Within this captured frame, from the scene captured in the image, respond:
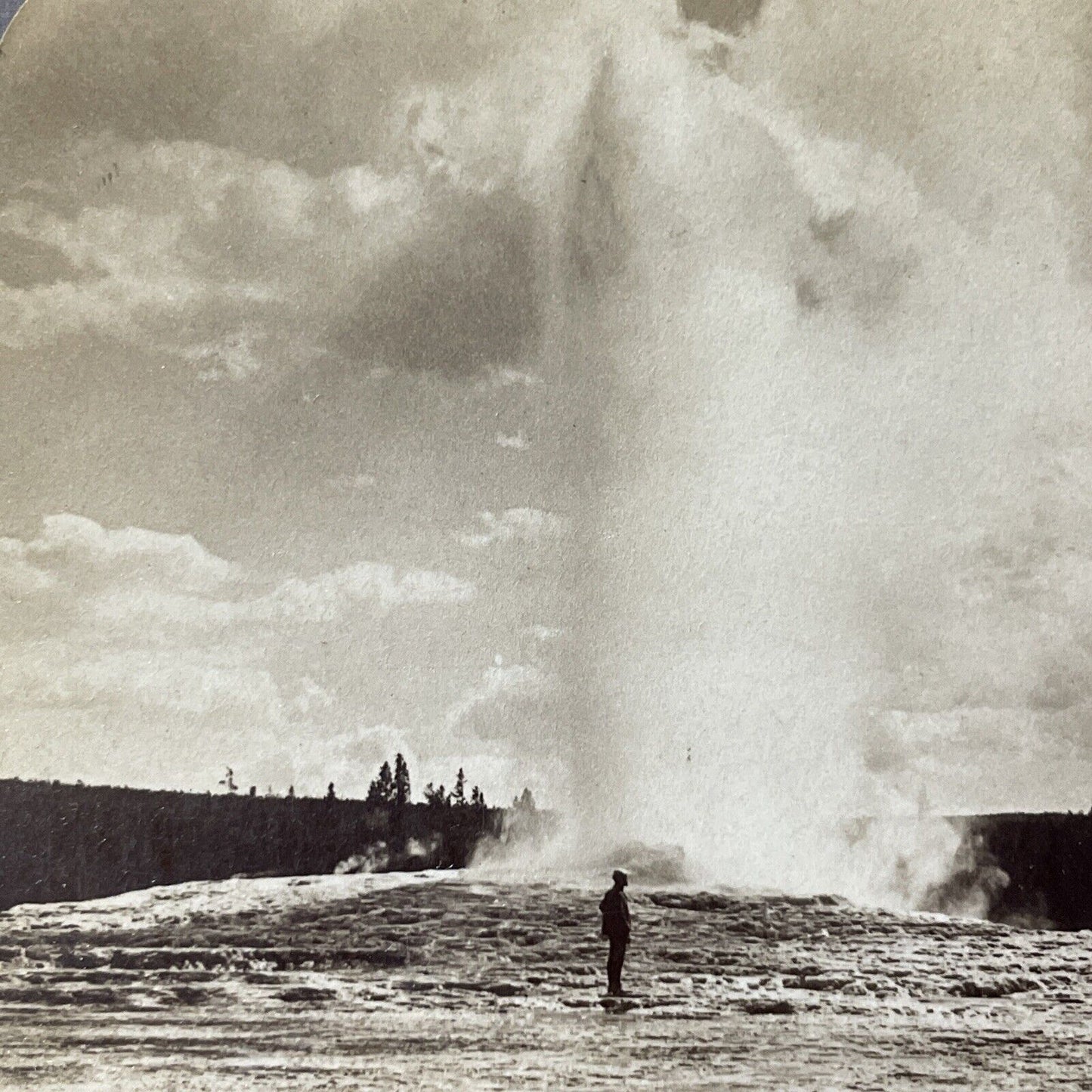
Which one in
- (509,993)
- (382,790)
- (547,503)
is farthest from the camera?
(547,503)

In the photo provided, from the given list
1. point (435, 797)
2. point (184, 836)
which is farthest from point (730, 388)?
point (184, 836)

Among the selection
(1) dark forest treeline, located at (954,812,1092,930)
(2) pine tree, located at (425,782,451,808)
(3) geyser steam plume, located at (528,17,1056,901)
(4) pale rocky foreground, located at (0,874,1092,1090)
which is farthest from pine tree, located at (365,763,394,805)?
(1) dark forest treeline, located at (954,812,1092,930)

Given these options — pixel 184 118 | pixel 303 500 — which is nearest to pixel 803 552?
pixel 303 500

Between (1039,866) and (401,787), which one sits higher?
(401,787)

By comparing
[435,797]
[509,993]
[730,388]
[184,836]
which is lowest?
[509,993]

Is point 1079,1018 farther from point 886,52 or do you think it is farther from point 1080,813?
point 886,52

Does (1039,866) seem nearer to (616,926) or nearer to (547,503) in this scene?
(616,926)
